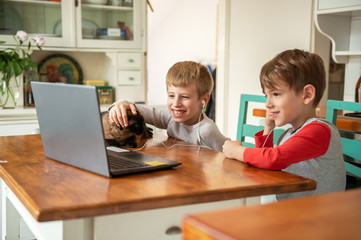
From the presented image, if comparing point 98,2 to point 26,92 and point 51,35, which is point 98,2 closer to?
point 51,35

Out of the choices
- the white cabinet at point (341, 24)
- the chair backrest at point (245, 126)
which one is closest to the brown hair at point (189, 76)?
the chair backrest at point (245, 126)

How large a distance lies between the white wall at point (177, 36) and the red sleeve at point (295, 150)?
3.70 metres

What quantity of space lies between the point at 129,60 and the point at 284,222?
3154 millimetres

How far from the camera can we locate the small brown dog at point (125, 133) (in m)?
1.40

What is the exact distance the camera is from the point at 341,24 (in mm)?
2744

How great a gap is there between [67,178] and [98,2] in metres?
2.67

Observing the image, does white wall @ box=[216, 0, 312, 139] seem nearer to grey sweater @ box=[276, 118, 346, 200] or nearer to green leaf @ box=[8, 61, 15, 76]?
green leaf @ box=[8, 61, 15, 76]

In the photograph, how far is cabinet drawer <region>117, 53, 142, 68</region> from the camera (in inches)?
134

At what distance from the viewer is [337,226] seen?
388mm

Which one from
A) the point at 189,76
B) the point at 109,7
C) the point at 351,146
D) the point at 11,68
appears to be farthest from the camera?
the point at 109,7

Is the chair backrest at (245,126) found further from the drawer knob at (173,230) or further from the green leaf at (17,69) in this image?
the green leaf at (17,69)

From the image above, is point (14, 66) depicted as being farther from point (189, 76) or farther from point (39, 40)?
point (189, 76)

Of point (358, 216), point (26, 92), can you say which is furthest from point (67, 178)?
point (26, 92)

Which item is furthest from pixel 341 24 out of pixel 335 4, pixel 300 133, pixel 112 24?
pixel 300 133
